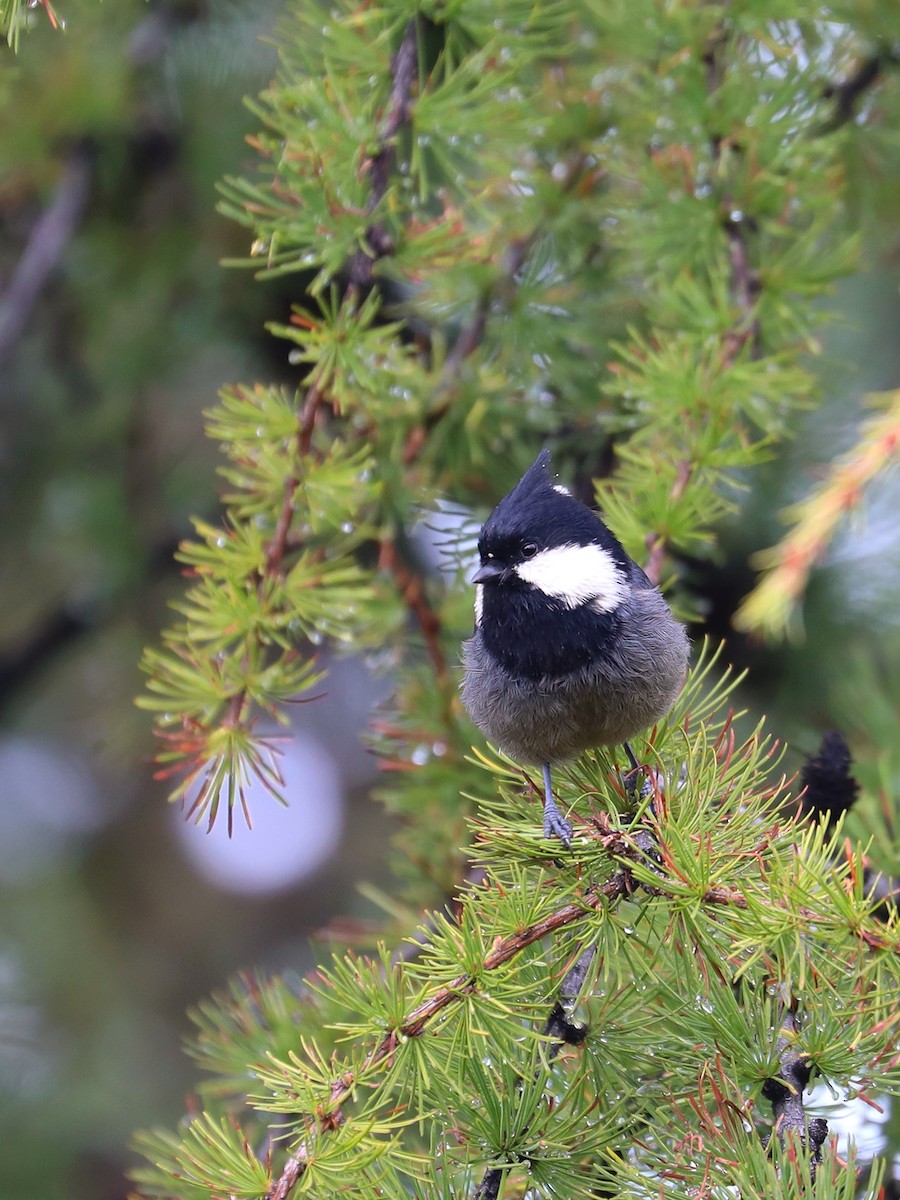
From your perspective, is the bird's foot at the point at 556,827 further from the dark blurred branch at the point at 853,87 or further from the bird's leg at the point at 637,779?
the dark blurred branch at the point at 853,87

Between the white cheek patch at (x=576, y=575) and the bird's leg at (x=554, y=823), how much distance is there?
0.47 m

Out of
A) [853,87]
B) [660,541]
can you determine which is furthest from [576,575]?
[853,87]

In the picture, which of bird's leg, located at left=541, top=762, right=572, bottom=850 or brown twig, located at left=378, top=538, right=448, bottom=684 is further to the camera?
brown twig, located at left=378, top=538, right=448, bottom=684

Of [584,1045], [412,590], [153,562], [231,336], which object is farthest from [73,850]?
[584,1045]

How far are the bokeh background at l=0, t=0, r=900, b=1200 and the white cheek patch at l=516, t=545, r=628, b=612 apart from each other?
60cm

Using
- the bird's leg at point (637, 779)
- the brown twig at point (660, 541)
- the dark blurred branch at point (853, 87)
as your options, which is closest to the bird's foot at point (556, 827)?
the bird's leg at point (637, 779)

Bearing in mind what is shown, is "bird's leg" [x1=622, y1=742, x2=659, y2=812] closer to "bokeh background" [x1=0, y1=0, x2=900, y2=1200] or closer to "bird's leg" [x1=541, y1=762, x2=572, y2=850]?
"bird's leg" [x1=541, y1=762, x2=572, y2=850]

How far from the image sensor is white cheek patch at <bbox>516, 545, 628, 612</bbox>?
83.7 inches

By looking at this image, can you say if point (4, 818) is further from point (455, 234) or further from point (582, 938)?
point (582, 938)

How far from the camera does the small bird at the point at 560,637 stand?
2010mm

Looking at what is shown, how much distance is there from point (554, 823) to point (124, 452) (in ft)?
7.09

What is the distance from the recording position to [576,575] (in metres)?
2.18

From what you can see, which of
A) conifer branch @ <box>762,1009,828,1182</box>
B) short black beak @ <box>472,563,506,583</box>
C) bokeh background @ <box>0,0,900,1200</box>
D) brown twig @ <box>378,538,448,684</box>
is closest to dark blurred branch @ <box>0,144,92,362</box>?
bokeh background @ <box>0,0,900,1200</box>

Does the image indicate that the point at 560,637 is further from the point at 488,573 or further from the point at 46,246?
the point at 46,246
